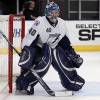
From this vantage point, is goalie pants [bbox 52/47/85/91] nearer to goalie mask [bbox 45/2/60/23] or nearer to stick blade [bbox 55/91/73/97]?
stick blade [bbox 55/91/73/97]

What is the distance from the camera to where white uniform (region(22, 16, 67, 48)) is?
20.8ft

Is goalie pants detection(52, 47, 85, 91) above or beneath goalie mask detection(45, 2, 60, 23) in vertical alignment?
beneath

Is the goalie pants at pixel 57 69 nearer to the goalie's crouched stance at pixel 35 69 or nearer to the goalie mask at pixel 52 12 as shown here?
the goalie's crouched stance at pixel 35 69

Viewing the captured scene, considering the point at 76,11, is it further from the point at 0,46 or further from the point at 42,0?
the point at 0,46

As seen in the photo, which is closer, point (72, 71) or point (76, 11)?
point (72, 71)

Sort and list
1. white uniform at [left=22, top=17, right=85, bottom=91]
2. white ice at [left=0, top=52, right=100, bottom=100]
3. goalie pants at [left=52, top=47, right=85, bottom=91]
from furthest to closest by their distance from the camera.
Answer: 1. goalie pants at [left=52, top=47, right=85, bottom=91]
2. white uniform at [left=22, top=17, right=85, bottom=91]
3. white ice at [left=0, top=52, right=100, bottom=100]

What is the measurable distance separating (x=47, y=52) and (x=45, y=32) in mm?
247

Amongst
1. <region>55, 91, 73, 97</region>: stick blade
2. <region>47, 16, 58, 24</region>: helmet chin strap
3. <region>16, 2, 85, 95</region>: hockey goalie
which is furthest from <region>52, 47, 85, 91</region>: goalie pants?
<region>47, 16, 58, 24</region>: helmet chin strap

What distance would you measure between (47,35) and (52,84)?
1.10 m

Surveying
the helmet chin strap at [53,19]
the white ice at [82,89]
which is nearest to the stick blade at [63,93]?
the white ice at [82,89]

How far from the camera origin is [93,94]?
652 centimetres

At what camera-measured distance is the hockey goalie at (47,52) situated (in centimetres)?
634


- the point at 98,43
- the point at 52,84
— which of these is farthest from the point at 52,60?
the point at 98,43

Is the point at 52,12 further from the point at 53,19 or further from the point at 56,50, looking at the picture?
the point at 56,50
